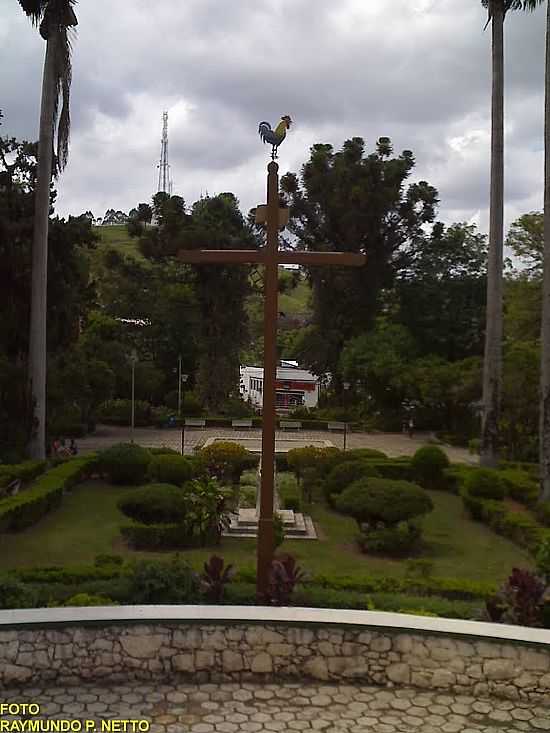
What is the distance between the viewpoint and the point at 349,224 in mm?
38188

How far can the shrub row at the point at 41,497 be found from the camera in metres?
14.2

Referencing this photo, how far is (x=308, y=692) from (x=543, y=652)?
5.77ft

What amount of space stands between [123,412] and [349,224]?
46.8 feet

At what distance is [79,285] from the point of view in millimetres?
24797

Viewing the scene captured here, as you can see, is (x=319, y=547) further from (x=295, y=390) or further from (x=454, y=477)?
(x=295, y=390)

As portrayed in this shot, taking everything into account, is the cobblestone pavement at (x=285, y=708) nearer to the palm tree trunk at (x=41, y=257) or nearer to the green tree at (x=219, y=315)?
the palm tree trunk at (x=41, y=257)

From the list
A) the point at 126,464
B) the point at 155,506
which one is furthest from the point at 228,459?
the point at 155,506

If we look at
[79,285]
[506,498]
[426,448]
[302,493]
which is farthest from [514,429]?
[79,285]

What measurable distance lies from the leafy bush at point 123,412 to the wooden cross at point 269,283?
28527 millimetres

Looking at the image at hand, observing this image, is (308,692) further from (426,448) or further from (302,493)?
(426,448)

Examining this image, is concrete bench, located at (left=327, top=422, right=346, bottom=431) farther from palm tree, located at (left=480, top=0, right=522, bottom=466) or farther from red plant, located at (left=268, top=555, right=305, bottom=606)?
red plant, located at (left=268, top=555, right=305, bottom=606)

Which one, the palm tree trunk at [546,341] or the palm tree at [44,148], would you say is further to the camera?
the palm tree at [44,148]

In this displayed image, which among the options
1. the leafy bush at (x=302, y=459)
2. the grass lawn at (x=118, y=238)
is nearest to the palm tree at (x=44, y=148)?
the leafy bush at (x=302, y=459)

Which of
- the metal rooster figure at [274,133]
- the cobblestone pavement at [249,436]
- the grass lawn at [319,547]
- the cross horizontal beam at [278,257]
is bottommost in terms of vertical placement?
the grass lawn at [319,547]
